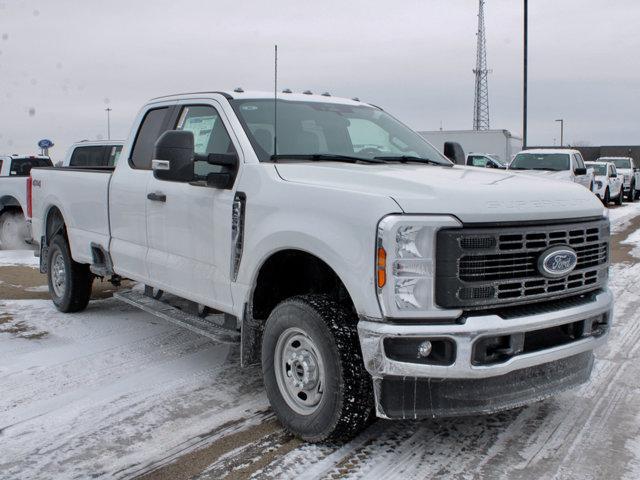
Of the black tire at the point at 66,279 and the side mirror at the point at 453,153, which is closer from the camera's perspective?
the side mirror at the point at 453,153

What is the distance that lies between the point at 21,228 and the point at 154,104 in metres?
8.45

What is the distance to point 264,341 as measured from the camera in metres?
4.23

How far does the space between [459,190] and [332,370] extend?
115 centimetres

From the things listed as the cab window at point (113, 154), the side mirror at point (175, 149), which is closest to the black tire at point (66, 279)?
the side mirror at point (175, 149)

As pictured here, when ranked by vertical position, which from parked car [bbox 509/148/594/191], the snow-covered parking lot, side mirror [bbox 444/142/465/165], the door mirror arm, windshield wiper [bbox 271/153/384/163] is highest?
parked car [bbox 509/148/594/191]

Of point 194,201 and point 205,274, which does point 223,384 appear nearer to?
point 205,274

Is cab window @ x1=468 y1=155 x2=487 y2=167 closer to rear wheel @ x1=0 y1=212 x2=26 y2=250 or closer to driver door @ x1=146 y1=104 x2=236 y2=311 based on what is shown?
rear wheel @ x1=0 y1=212 x2=26 y2=250

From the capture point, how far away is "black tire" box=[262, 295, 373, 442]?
3.73 meters

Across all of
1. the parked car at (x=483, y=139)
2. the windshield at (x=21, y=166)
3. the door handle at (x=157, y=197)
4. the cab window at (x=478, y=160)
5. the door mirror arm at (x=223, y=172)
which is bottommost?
the door handle at (x=157, y=197)

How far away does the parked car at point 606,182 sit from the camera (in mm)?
24219

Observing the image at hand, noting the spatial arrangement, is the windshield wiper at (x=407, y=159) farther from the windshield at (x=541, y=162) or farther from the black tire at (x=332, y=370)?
the windshield at (x=541, y=162)

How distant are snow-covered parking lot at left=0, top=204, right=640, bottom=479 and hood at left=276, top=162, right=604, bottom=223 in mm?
1305

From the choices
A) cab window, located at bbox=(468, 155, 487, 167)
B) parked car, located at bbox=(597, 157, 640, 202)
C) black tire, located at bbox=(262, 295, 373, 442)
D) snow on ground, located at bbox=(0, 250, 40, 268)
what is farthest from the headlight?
parked car, located at bbox=(597, 157, 640, 202)

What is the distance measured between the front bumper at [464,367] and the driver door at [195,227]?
1.44 metres
